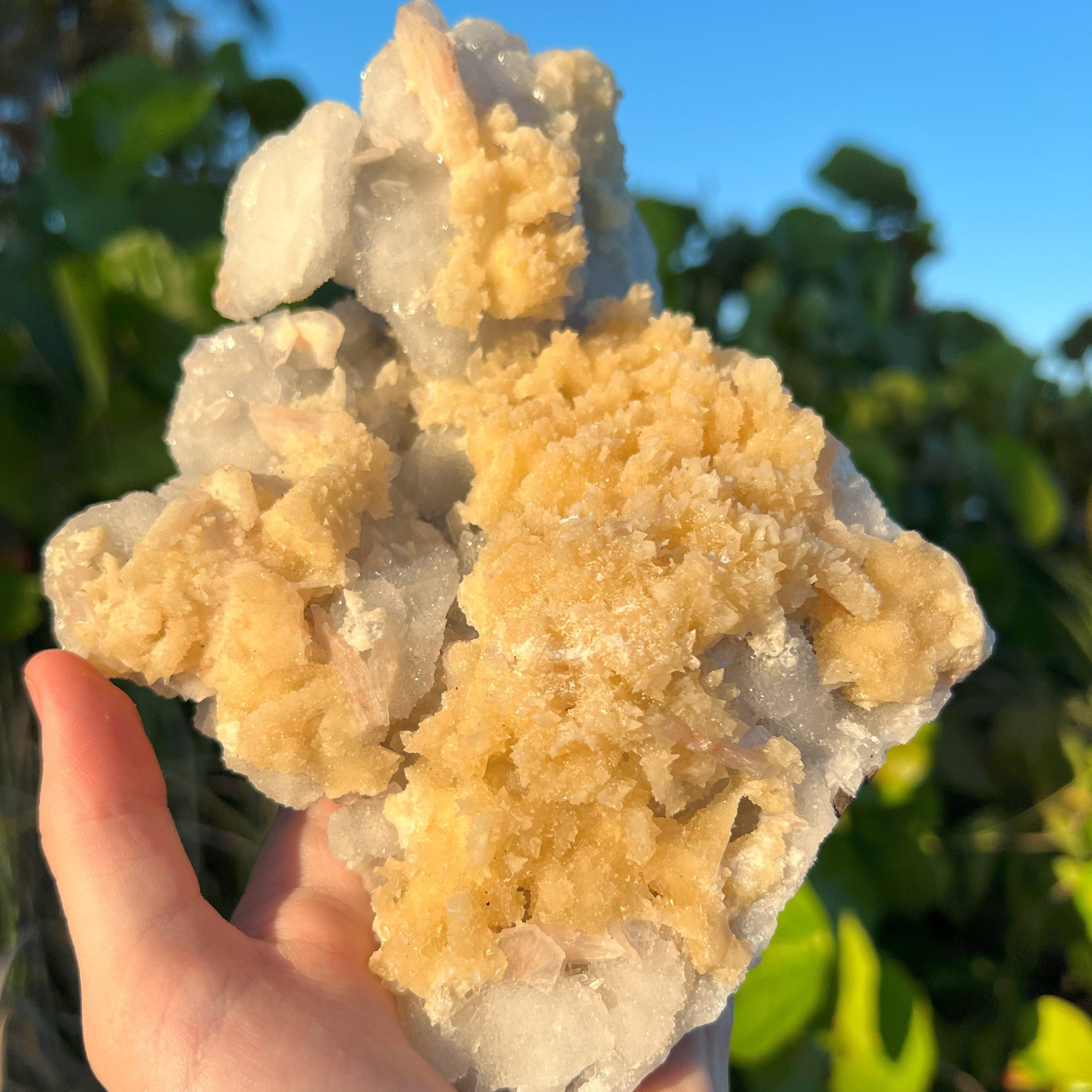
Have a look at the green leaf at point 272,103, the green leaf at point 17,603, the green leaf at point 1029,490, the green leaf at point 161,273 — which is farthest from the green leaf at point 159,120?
the green leaf at point 1029,490

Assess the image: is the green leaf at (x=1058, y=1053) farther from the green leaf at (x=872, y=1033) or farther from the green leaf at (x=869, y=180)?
the green leaf at (x=869, y=180)

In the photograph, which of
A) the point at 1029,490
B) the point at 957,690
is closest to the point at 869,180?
the point at 1029,490

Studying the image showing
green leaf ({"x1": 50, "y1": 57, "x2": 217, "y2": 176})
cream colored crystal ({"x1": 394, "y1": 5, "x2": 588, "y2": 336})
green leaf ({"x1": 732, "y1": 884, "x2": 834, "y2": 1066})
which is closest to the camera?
cream colored crystal ({"x1": 394, "y1": 5, "x2": 588, "y2": 336})

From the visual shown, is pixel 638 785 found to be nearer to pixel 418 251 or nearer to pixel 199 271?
pixel 418 251

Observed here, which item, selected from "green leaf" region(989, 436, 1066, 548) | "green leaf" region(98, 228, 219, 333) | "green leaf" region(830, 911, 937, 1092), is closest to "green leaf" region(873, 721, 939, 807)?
"green leaf" region(830, 911, 937, 1092)

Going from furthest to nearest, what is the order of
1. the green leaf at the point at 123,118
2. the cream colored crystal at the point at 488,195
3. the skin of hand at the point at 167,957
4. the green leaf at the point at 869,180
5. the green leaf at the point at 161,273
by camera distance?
the green leaf at the point at 869,180
the green leaf at the point at 123,118
the green leaf at the point at 161,273
the cream colored crystal at the point at 488,195
the skin of hand at the point at 167,957

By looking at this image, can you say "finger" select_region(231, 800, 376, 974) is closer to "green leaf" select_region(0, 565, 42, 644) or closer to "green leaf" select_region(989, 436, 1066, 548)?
"green leaf" select_region(0, 565, 42, 644)
